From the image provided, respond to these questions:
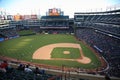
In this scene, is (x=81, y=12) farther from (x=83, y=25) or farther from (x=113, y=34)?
(x=113, y=34)

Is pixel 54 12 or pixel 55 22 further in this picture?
pixel 55 22

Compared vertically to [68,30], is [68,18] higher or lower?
higher

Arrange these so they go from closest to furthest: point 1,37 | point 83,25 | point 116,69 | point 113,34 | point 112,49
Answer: point 116,69 < point 112,49 < point 113,34 < point 1,37 < point 83,25

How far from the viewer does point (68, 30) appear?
3934 centimetres

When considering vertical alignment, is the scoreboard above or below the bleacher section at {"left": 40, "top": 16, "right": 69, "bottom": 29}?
above

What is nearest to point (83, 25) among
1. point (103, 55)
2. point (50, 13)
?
point (50, 13)

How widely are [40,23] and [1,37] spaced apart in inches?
594

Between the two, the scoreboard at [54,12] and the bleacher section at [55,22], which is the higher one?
the scoreboard at [54,12]

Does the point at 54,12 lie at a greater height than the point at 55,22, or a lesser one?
greater

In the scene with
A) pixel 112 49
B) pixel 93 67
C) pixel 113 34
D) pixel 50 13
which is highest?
pixel 50 13

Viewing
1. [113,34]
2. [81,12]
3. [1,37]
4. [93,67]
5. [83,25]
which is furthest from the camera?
[81,12]

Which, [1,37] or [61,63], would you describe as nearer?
[61,63]

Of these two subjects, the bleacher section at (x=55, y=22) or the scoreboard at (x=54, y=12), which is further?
the scoreboard at (x=54, y=12)

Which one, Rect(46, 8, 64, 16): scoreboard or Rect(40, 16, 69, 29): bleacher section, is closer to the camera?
Rect(40, 16, 69, 29): bleacher section
